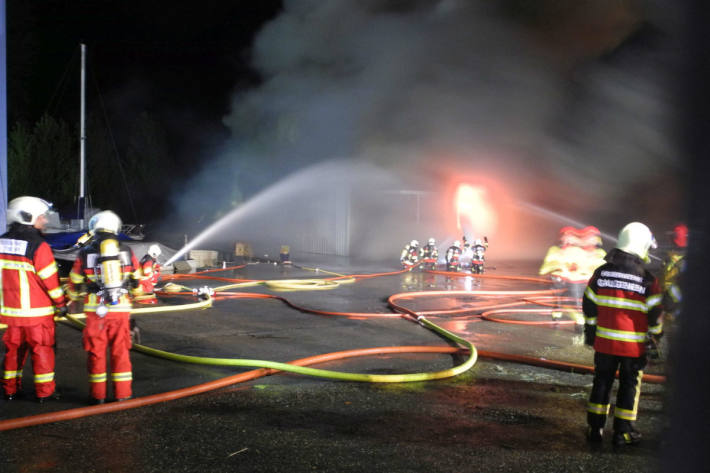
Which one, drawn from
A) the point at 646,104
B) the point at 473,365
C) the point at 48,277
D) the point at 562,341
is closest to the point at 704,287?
the point at 48,277

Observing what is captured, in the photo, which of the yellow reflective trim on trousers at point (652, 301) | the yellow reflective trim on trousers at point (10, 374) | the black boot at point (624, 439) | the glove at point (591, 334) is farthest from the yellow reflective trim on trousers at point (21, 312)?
the yellow reflective trim on trousers at point (652, 301)

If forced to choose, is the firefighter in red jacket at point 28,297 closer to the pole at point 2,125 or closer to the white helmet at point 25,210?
the white helmet at point 25,210

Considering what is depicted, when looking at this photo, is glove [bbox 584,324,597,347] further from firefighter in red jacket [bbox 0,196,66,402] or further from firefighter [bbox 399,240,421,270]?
firefighter [bbox 399,240,421,270]

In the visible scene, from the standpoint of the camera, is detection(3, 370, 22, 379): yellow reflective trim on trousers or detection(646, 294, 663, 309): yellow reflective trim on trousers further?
detection(3, 370, 22, 379): yellow reflective trim on trousers

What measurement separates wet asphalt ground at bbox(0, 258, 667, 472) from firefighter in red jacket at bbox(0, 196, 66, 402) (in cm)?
34

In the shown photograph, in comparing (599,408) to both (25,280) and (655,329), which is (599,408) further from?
(25,280)

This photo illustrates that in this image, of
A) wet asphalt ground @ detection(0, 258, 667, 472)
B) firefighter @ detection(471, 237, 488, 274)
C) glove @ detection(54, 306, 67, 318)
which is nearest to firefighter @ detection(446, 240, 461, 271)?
firefighter @ detection(471, 237, 488, 274)

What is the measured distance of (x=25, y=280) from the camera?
15.7 feet

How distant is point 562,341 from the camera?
787 centimetres

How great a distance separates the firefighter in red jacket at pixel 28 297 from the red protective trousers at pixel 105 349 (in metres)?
0.38

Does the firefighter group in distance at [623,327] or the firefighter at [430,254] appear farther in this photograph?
the firefighter at [430,254]

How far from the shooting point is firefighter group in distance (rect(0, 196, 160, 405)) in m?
4.74

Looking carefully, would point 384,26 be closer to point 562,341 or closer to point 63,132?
point 562,341

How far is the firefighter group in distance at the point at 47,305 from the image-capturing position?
187 inches
